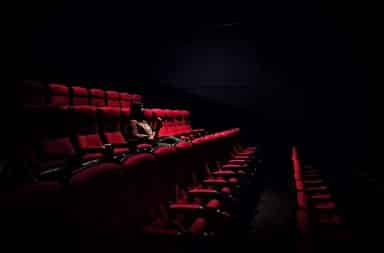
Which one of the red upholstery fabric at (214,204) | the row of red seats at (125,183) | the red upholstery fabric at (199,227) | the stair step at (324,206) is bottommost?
the stair step at (324,206)

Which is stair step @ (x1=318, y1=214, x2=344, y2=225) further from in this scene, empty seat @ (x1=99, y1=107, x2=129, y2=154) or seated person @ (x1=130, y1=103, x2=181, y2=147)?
empty seat @ (x1=99, y1=107, x2=129, y2=154)

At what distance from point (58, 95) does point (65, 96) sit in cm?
7

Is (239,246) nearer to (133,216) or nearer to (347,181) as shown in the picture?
(133,216)

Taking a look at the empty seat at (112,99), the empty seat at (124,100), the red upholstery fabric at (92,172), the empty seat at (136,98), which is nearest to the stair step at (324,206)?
the red upholstery fabric at (92,172)

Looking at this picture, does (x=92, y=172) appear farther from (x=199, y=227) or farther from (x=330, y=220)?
(x=330, y=220)

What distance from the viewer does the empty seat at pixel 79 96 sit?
2229mm

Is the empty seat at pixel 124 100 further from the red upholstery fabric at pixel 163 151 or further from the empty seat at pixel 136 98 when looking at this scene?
the red upholstery fabric at pixel 163 151

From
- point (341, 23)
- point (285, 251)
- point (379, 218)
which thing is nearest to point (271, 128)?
point (341, 23)

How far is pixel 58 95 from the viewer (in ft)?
6.84

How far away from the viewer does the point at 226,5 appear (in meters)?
3.09

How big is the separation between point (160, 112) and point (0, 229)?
2.35 metres

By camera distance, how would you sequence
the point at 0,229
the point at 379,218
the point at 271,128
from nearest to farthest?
the point at 0,229
the point at 379,218
the point at 271,128

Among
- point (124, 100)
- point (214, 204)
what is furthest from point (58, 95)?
point (214, 204)

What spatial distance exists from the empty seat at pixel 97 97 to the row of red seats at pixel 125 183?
0.53m
